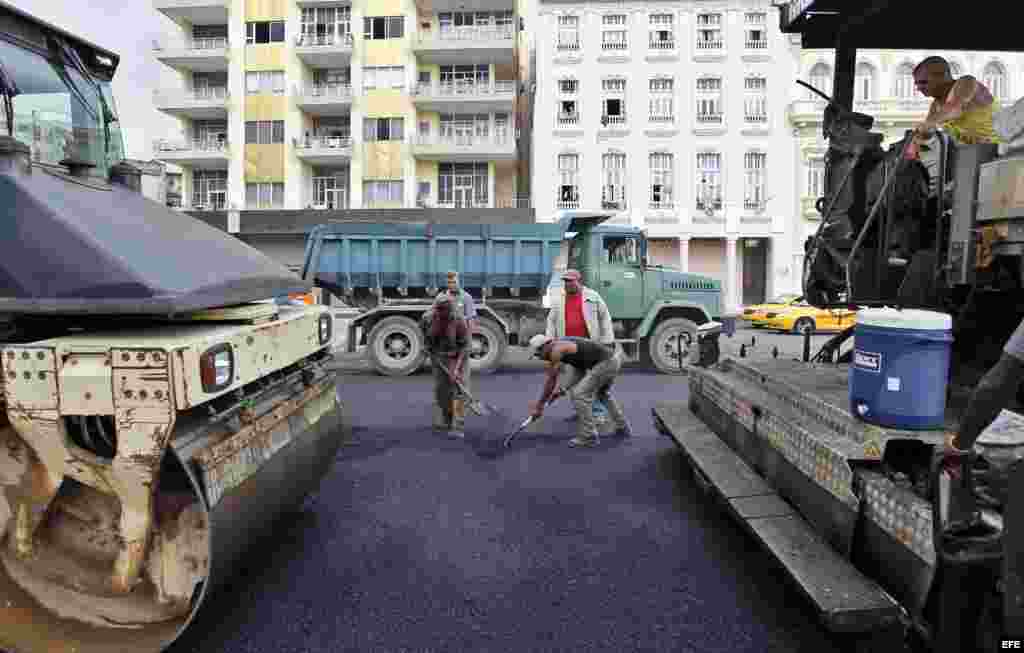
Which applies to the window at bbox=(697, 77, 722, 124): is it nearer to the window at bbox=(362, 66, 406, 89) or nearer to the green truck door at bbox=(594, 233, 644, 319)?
the window at bbox=(362, 66, 406, 89)

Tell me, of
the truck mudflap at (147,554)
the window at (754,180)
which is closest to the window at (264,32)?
the window at (754,180)

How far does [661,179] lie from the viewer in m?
27.7

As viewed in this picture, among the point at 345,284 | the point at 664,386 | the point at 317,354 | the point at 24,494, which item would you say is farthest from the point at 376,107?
the point at 24,494

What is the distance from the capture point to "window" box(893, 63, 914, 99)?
2652 centimetres

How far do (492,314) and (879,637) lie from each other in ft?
28.6

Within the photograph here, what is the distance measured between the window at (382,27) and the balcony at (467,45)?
971mm

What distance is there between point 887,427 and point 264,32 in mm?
32855

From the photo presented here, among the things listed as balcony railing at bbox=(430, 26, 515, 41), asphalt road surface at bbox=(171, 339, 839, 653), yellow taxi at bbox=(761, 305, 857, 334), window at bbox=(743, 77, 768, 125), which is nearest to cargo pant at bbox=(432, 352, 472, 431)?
asphalt road surface at bbox=(171, 339, 839, 653)

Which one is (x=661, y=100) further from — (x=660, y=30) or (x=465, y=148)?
(x=465, y=148)

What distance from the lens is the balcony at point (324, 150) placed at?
1123 inches

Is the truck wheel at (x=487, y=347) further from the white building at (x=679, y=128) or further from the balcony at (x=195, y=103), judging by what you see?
the balcony at (x=195, y=103)

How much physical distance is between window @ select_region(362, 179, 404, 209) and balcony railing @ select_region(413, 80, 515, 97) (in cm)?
416

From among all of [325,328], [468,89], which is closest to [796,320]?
[468,89]

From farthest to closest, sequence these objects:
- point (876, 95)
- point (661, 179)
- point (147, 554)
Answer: point (661, 179)
point (876, 95)
point (147, 554)
